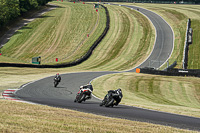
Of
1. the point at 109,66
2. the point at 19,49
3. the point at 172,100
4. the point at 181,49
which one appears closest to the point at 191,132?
the point at 172,100

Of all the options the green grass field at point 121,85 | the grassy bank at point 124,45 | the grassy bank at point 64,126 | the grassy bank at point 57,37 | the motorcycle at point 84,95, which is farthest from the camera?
the grassy bank at point 57,37

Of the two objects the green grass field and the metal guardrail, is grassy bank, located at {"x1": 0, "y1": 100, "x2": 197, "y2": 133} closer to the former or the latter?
the green grass field

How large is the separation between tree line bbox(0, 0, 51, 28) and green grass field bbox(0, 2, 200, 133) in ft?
24.6

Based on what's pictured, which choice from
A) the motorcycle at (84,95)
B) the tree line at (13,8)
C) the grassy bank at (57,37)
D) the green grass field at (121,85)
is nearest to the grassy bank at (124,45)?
the green grass field at (121,85)

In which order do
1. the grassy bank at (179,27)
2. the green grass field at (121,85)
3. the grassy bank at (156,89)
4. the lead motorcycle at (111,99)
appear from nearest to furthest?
1. the green grass field at (121,85)
2. the lead motorcycle at (111,99)
3. the grassy bank at (156,89)
4. the grassy bank at (179,27)

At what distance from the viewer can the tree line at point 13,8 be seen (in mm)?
85294

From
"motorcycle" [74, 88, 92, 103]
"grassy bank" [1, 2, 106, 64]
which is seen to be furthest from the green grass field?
"grassy bank" [1, 2, 106, 64]

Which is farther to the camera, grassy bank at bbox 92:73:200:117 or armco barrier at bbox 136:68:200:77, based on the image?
armco barrier at bbox 136:68:200:77

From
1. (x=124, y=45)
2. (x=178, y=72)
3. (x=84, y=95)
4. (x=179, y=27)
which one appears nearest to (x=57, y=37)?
(x=124, y=45)

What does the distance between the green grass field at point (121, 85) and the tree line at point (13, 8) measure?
7487 millimetres

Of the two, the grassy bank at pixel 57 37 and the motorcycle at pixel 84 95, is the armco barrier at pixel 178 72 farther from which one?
the motorcycle at pixel 84 95

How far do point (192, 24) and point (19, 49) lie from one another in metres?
44.4

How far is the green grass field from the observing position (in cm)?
1060

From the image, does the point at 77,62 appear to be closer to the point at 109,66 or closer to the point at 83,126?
the point at 109,66
